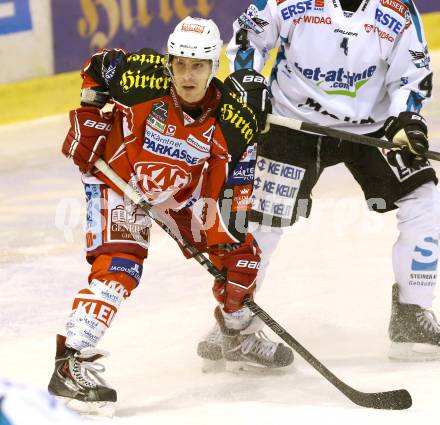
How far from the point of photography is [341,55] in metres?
3.79

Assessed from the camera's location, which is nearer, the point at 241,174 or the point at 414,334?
the point at 241,174

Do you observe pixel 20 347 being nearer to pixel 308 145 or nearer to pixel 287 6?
pixel 308 145

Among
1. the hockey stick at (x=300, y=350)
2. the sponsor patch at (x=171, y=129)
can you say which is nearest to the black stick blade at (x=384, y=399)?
the hockey stick at (x=300, y=350)

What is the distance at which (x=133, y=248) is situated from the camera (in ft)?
10.8

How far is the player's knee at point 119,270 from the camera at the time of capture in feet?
10.5

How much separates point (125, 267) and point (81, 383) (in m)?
0.34

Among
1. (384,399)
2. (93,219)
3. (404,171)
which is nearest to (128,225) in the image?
(93,219)

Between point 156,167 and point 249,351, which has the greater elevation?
point 156,167

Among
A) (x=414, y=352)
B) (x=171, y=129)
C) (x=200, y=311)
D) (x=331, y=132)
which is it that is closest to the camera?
(x=171, y=129)

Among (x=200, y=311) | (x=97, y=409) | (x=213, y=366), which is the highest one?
(x=97, y=409)

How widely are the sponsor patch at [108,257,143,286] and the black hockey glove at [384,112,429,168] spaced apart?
920 millimetres

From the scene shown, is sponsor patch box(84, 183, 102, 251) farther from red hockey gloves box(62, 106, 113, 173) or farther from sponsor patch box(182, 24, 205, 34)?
sponsor patch box(182, 24, 205, 34)

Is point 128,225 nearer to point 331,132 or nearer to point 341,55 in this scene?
point 331,132

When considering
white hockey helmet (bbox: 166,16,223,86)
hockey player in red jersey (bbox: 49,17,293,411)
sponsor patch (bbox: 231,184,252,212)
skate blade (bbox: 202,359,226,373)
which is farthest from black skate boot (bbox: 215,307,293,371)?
white hockey helmet (bbox: 166,16,223,86)
